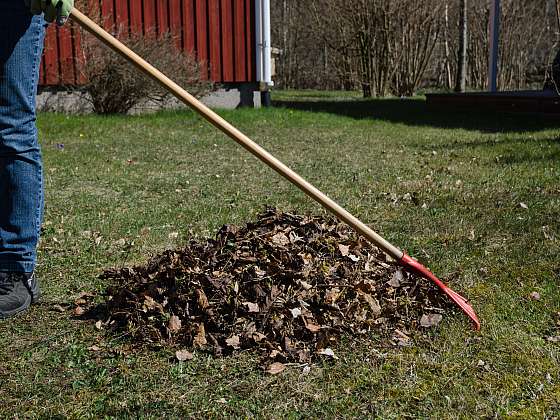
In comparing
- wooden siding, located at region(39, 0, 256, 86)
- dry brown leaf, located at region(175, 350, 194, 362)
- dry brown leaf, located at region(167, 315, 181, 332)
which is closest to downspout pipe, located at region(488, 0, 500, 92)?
wooden siding, located at region(39, 0, 256, 86)

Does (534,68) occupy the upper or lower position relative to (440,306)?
upper

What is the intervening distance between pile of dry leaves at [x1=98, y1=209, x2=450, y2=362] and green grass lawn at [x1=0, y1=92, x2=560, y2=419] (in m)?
0.10

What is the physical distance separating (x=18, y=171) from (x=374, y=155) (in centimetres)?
566

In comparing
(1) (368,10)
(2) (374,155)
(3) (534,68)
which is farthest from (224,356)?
(3) (534,68)

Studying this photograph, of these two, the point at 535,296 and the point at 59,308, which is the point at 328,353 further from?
the point at 59,308

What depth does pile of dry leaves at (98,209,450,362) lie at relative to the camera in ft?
10.0

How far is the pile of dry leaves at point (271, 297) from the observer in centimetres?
305

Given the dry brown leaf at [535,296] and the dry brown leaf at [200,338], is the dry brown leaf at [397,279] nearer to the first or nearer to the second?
the dry brown leaf at [535,296]

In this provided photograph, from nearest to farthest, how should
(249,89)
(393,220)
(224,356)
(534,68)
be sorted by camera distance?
(224,356) < (393,220) < (249,89) < (534,68)

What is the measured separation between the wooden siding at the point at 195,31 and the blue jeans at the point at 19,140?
913cm

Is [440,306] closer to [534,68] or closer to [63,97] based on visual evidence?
[63,97]

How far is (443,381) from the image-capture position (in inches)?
108

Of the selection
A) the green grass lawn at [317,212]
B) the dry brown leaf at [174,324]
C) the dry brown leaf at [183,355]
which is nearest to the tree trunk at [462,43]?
the green grass lawn at [317,212]

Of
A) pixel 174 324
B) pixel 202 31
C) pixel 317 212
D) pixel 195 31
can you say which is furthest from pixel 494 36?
pixel 174 324
